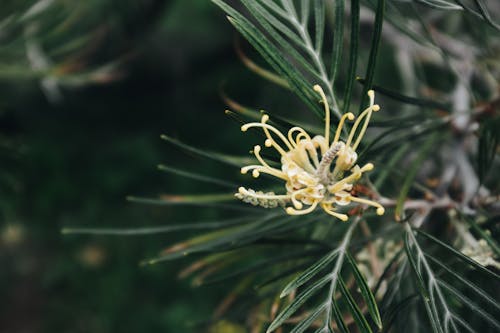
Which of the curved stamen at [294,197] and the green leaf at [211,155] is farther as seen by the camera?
the green leaf at [211,155]

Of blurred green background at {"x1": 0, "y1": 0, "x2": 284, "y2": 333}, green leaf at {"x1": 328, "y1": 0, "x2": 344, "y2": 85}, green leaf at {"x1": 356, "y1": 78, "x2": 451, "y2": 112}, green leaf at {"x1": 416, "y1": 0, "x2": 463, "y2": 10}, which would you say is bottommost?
blurred green background at {"x1": 0, "y1": 0, "x2": 284, "y2": 333}

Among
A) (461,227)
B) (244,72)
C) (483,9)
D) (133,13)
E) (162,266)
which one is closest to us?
(483,9)

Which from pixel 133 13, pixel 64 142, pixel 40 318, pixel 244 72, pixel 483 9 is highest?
pixel 133 13

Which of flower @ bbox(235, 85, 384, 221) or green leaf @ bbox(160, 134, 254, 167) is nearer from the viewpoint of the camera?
flower @ bbox(235, 85, 384, 221)

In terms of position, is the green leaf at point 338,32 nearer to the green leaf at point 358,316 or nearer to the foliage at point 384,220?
the foliage at point 384,220

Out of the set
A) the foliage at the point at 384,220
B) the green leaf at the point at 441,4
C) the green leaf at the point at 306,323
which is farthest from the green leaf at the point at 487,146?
the green leaf at the point at 306,323

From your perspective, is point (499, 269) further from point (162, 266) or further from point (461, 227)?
point (162, 266)

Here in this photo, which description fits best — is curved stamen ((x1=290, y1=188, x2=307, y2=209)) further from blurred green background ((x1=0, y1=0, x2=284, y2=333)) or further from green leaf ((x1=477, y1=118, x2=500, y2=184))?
blurred green background ((x1=0, y1=0, x2=284, y2=333))

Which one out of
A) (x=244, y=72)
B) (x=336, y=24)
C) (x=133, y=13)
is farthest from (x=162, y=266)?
(x=336, y=24)

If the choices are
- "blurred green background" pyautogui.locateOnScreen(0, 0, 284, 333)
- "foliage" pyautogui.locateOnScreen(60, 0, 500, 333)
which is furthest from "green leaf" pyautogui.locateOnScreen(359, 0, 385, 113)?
"blurred green background" pyautogui.locateOnScreen(0, 0, 284, 333)
